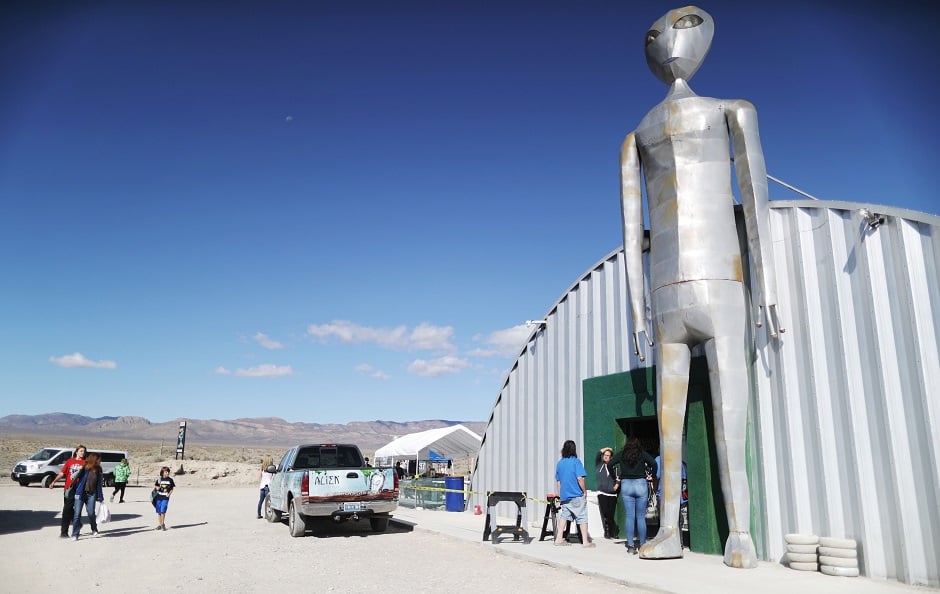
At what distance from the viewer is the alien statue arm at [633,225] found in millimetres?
10203

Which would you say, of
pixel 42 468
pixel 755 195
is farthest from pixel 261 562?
pixel 42 468

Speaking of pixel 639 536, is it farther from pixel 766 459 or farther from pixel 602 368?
pixel 602 368

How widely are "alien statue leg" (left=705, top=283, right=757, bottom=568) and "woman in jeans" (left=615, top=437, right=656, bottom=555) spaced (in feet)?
4.69

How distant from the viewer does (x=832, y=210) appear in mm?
9117

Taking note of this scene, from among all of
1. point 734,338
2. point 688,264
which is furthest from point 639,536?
point 688,264

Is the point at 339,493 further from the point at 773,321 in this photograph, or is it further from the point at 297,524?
the point at 773,321

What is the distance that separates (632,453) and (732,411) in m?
1.88

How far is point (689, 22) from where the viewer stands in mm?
9828

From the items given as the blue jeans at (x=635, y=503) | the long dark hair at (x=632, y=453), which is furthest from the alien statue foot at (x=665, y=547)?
the long dark hair at (x=632, y=453)

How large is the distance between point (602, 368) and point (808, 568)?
574cm

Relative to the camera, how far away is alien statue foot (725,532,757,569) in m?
8.59

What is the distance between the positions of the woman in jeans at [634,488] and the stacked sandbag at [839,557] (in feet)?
8.49

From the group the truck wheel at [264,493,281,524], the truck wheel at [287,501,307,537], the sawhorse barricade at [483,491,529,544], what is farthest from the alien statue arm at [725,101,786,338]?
the truck wheel at [264,493,281,524]

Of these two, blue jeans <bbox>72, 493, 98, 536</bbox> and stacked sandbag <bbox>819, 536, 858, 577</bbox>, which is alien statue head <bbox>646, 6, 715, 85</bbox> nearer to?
stacked sandbag <bbox>819, 536, 858, 577</bbox>
